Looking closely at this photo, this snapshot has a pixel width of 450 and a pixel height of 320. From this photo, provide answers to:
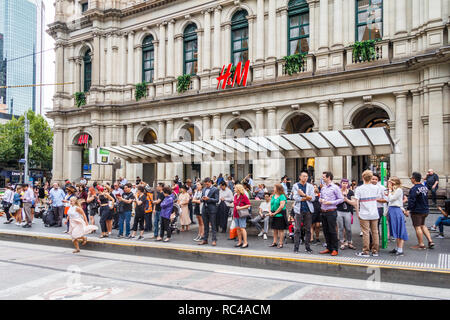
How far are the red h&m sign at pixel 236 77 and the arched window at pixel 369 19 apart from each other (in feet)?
23.7

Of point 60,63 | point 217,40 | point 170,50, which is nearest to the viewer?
point 217,40

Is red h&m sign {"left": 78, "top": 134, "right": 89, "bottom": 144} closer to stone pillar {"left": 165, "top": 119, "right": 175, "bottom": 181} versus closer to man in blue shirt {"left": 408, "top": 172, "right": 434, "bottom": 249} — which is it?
stone pillar {"left": 165, "top": 119, "right": 175, "bottom": 181}

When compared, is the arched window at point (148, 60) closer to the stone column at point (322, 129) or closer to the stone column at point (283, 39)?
the stone column at point (283, 39)

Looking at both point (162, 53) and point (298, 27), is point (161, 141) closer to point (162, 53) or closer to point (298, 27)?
point (162, 53)

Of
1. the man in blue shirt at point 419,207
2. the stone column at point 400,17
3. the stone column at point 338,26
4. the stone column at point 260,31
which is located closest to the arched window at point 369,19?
the stone column at point 338,26

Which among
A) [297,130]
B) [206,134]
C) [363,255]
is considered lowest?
[363,255]

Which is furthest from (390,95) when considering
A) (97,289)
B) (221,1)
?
(97,289)

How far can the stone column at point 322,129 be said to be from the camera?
23.2 meters

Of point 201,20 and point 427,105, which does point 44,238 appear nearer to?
point 427,105

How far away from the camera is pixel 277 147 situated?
49.1 feet

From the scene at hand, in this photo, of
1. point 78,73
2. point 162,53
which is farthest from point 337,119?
point 78,73

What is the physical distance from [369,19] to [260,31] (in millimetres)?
6966

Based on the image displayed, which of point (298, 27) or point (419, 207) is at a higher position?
point (298, 27)

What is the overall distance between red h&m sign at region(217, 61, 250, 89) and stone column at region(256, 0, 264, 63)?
3.14 feet
